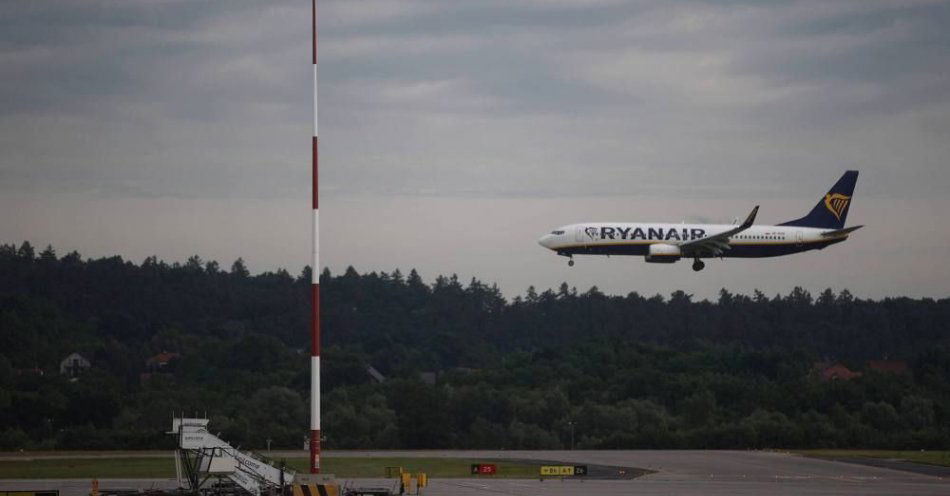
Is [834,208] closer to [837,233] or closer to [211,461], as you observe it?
[837,233]

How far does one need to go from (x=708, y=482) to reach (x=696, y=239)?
3513 centimetres

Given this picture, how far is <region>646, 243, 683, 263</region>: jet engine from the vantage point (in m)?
117

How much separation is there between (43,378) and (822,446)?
303ft

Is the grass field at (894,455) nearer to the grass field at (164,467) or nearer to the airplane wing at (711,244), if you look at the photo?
the airplane wing at (711,244)

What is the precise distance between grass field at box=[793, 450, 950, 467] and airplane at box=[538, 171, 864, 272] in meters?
16.7

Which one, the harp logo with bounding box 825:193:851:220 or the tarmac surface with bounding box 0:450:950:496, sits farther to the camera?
the harp logo with bounding box 825:193:851:220

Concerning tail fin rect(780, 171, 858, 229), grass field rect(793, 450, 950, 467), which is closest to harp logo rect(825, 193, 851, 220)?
tail fin rect(780, 171, 858, 229)

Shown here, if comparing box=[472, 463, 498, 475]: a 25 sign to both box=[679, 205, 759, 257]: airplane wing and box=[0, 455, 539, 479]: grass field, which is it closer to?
box=[0, 455, 539, 479]: grass field

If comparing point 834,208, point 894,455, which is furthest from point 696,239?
point 894,455

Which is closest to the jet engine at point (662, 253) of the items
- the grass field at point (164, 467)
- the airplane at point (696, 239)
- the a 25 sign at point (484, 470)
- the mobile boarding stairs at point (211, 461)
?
the airplane at point (696, 239)

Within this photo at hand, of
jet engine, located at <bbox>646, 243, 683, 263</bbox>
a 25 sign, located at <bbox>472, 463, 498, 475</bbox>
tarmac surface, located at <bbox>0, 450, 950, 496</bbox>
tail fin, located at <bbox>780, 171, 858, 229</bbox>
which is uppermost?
tail fin, located at <bbox>780, 171, 858, 229</bbox>

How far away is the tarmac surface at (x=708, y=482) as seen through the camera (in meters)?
80.8

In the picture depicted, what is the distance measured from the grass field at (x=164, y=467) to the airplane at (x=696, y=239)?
1948cm

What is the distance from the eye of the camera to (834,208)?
128 m
